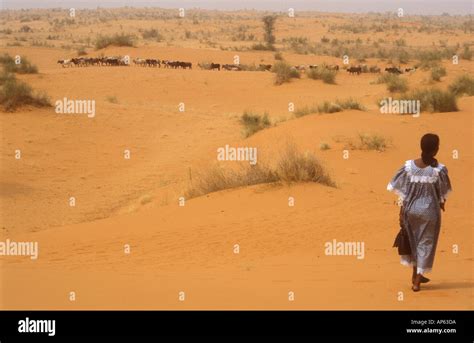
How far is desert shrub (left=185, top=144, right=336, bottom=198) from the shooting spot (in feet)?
49.2

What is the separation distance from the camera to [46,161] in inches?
845

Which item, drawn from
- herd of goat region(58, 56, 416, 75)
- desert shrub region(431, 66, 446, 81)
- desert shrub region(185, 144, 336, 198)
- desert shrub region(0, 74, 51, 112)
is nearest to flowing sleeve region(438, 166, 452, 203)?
desert shrub region(185, 144, 336, 198)

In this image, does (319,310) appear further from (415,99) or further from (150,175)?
(415,99)

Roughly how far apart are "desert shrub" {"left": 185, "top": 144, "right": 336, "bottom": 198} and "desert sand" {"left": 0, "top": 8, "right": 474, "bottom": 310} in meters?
0.28

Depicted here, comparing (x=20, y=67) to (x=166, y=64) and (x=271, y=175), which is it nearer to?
(x=166, y=64)

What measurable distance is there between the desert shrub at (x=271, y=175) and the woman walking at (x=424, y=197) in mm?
6286

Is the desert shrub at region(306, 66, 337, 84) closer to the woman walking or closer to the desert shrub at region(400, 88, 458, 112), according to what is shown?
the desert shrub at region(400, 88, 458, 112)

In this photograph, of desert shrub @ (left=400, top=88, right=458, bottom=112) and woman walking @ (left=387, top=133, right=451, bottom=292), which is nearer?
woman walking @ (left=387, top=133, right=451, bottom=292)

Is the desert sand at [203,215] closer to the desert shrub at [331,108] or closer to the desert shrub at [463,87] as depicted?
the desert shrub at [331,108]

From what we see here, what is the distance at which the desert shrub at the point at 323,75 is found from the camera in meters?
39.9

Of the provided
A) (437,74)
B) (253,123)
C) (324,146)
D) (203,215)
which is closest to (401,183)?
(203,215)

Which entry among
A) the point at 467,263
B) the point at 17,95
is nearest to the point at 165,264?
the point at 467,263

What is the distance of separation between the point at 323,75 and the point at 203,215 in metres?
27.3

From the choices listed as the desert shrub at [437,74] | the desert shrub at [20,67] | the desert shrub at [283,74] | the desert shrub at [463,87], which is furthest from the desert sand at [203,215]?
the desert shrub at [20,67]
